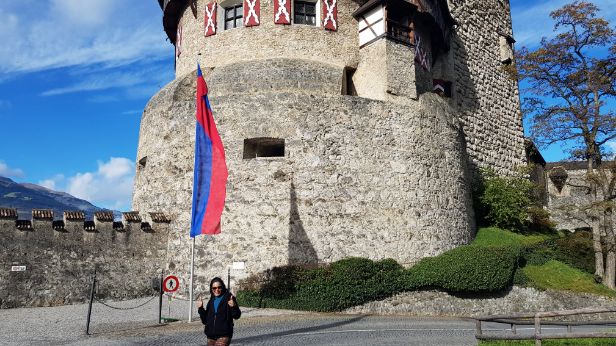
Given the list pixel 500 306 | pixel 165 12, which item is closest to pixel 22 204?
pixel 165 12

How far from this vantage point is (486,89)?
24484 millimetres

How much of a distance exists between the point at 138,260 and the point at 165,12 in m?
10.9

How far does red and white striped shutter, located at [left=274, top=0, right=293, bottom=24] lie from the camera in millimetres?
17328

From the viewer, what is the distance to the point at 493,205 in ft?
65.6

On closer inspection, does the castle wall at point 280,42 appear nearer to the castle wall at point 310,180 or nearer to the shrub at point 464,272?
the castle wall at point 310,180

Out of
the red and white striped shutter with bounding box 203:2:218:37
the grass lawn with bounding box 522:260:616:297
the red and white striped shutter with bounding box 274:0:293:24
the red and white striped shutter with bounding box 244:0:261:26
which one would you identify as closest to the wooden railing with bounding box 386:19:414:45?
the red and white striped shutter with bounding box 274:0:293:24

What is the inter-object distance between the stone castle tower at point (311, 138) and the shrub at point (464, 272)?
0.71m

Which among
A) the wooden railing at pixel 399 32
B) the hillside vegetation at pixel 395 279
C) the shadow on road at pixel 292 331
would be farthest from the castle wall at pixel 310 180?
the shadow on road at pixel 292 331

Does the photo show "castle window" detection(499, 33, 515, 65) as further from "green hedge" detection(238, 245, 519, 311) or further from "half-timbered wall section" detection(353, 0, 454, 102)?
"green hedge" detection(238, 245, 519, 311)

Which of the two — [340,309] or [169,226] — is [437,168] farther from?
[169,226]

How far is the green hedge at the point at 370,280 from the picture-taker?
13.3 meters

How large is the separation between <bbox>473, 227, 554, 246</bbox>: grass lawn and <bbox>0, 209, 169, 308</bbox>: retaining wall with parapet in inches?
441

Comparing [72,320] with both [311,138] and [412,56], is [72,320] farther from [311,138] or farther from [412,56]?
[412,56]

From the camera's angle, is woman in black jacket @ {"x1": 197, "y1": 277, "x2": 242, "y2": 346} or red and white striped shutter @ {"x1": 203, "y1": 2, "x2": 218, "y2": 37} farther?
red and white striped shutter @ {"x1": 203, "y1": 2, "x2": 218, "y2": 37}
